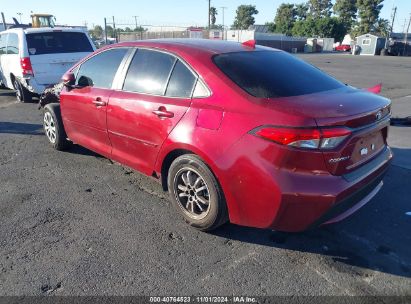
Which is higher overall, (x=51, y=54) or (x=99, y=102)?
(x=51, y=54)

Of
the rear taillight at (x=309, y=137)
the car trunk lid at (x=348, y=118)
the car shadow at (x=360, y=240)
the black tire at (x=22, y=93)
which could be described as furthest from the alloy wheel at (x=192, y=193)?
the black tire at (x=22, y=93)

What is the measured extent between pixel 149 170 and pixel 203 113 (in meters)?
1.05

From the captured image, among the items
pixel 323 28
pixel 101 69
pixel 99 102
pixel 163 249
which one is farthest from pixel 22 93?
pixel 323 28

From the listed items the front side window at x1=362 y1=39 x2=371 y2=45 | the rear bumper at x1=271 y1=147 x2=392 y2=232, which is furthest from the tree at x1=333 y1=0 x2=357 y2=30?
the rear bumper at x1=271 y1=147 x2=392 y2=232

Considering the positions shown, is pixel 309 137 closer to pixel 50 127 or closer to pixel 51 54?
pixel 50 127

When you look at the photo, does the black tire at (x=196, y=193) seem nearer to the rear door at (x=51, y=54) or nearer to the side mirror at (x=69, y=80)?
the side mirror at (x=69, y=80)

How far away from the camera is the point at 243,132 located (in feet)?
9.02

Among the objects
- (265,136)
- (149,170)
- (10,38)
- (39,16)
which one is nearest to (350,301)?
(265,136)

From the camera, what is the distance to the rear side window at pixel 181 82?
3264mm

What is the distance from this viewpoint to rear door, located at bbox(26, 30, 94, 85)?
8.72 metres

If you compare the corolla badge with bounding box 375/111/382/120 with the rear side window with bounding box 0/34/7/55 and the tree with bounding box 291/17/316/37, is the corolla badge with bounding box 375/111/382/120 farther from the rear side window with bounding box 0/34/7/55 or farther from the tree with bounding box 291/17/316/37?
the tree with bounding box 291/17/316/37

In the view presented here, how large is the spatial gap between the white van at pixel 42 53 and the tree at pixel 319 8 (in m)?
105

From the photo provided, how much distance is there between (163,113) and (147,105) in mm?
275

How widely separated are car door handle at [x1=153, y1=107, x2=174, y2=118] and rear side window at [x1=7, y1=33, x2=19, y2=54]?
7290 mm
